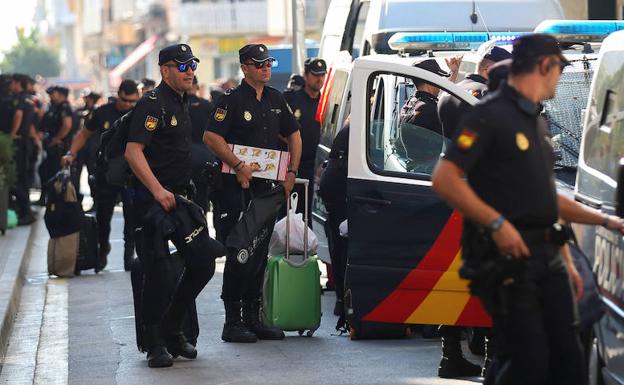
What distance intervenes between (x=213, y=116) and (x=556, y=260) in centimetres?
408

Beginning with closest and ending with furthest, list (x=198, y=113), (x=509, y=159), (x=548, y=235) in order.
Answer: (x=509, y=159) → (x=548, y=235) → (x=198, y=113)

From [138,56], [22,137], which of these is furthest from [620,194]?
[138,56]

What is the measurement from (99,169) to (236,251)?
4207 millimetres

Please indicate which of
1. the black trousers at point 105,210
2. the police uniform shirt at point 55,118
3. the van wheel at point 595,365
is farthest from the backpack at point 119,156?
the police uniform shirt at point 55,118

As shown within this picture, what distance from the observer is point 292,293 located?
9.30 metres

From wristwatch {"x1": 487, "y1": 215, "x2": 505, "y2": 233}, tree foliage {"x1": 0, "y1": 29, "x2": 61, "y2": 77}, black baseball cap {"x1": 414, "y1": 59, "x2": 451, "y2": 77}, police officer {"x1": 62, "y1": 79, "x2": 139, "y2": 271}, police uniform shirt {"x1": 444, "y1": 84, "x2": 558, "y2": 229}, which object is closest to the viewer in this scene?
wristwatch {"x1": 487, "y1": 215, "x2": 505, "y2": 233}

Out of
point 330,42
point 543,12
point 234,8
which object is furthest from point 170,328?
point 234,8

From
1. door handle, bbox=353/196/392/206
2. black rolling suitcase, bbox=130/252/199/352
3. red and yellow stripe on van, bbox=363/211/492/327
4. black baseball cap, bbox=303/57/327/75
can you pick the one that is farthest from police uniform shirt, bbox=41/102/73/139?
red and yellow stripe on van, bbox=363/211/492/327

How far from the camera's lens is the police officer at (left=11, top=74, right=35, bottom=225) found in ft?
61.7

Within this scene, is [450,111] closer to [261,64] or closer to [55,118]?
[261,64]

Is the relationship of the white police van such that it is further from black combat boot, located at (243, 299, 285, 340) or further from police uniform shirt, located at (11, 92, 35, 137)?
police uniform shirt, located at (11, 92, 35, 137)

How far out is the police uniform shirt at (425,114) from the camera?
880 centimetres

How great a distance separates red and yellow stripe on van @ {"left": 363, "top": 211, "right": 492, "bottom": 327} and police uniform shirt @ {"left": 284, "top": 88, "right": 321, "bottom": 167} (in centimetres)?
489

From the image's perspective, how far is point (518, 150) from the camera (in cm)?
555
